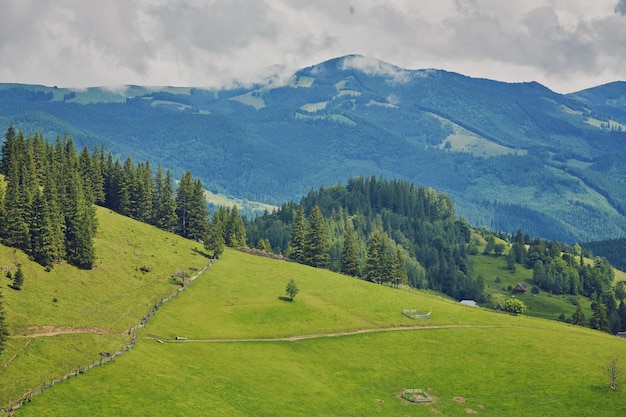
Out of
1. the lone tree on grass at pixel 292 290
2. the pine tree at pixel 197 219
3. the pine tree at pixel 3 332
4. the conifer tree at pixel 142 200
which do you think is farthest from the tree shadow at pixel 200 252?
the pine tree at pixel 3 332

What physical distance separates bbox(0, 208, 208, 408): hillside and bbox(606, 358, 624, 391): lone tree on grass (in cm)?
8291

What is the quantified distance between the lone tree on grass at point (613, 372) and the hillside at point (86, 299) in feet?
272

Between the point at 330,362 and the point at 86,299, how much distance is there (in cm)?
4562

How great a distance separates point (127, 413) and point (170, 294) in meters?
54.3

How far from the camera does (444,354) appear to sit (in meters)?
130

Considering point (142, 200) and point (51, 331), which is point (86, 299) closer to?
point (51, 331)

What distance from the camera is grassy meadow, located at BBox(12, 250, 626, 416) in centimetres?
9600

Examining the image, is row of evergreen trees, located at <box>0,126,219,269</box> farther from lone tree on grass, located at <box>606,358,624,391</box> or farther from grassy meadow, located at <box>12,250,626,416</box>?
lone tree on grass, located at <box>606,358,624,391</box>

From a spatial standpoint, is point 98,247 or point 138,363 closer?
point 138,363

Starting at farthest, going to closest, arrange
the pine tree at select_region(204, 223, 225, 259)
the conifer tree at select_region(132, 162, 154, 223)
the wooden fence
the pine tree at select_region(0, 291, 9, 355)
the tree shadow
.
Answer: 1. the conifer tree at select_region(132, 162, 154, 223)
2. the pine tree at select_region(204, 223, 225, 259)
3. the tree shadow
4. the pine tree at select_region(0, 291, 9, 355)
5. the wooden fence

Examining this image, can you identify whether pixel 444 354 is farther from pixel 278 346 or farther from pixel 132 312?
pixel 132 312

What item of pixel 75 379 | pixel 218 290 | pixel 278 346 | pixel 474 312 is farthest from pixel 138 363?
pixel 474 312

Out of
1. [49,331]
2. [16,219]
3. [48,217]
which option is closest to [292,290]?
[48,217]

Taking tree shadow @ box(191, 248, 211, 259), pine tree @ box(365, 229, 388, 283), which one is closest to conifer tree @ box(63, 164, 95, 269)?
tree shadow @ box(191, 248, 211, 259)
